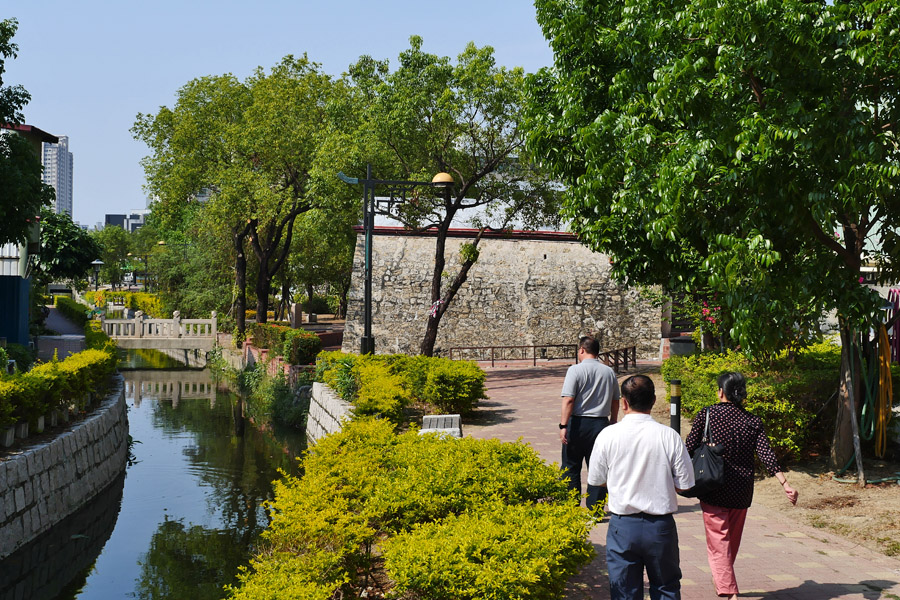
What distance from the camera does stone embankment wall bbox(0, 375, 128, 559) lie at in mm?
10227

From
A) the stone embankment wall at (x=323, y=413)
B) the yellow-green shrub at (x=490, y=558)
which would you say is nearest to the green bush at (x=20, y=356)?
the stone embankment wall at (x=323, y=413)

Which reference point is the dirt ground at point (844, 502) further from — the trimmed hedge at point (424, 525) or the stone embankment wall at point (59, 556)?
the stone embankment wall at point (59, 556)

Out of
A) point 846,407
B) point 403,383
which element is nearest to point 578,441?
point 846,407

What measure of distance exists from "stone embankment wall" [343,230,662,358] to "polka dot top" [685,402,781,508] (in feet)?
68.9

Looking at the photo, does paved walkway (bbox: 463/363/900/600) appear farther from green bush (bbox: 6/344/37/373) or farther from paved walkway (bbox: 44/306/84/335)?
paved walkway (bbox: 44/306/84/335)

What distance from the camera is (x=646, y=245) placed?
10680 millimetres

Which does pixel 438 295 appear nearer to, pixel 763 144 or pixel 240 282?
pixel 240 282

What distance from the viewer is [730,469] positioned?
5.35 metres

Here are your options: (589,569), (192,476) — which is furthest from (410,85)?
(589,569)

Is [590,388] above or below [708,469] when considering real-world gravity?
above

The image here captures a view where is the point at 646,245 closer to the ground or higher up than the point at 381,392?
higher up

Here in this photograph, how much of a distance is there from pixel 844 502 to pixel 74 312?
3766 centimetres

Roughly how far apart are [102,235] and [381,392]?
102m

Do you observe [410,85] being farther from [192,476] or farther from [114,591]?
[114,591]
